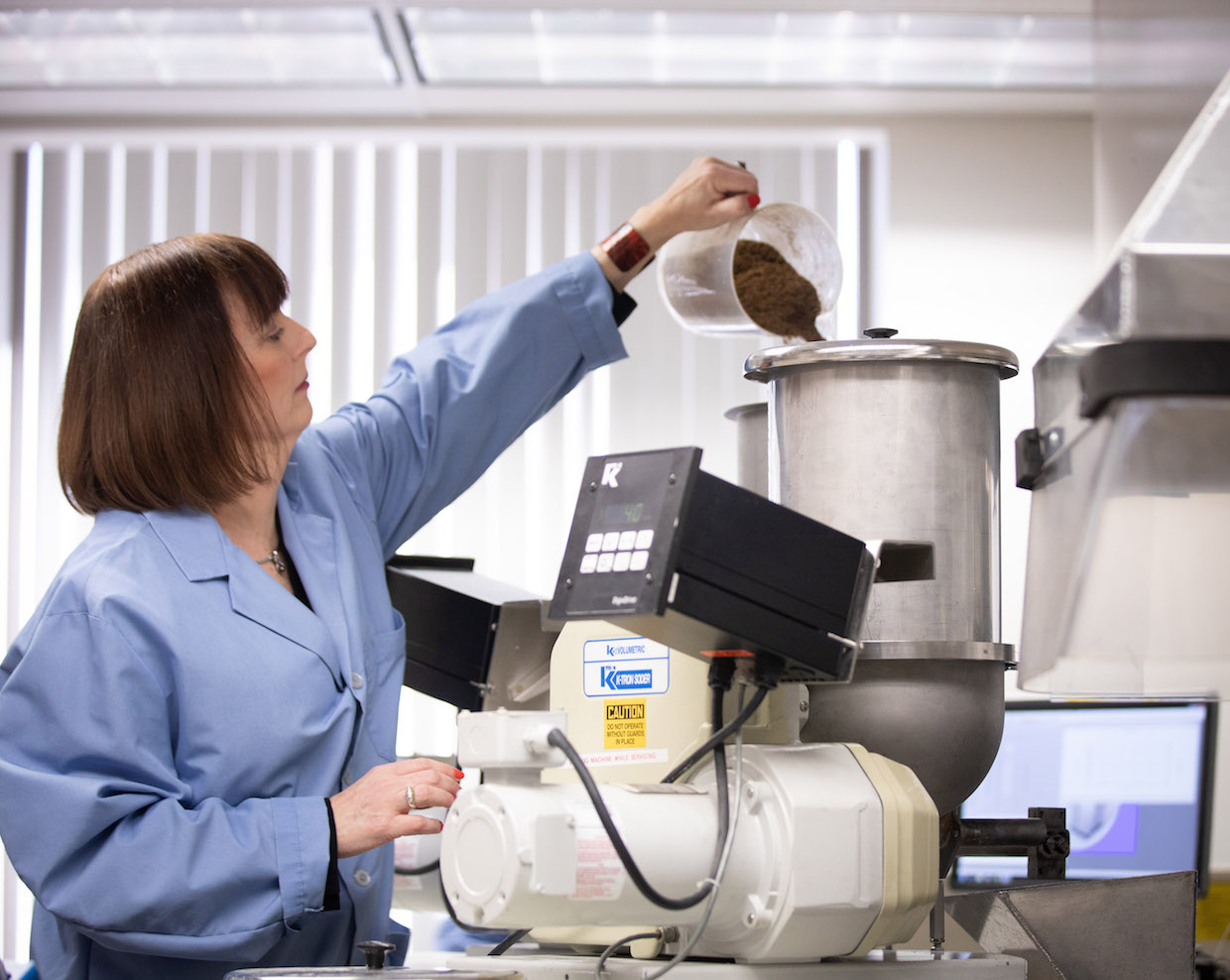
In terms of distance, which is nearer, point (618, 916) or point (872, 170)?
point (618, 916)

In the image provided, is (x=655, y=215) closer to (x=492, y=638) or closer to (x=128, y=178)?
(x=492, y=638)

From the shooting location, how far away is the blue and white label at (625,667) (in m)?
0.97

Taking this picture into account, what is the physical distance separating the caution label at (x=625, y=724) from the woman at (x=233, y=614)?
146mm

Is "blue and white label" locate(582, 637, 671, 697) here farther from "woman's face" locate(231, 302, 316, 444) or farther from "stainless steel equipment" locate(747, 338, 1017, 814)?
"woman's face" locate(231, 302, 316, 444)

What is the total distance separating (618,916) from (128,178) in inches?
109

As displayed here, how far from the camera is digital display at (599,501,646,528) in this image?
81cm

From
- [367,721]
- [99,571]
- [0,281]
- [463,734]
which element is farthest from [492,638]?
[0,281]

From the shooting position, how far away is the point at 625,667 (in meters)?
0.99

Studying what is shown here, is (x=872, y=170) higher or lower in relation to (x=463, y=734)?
higher

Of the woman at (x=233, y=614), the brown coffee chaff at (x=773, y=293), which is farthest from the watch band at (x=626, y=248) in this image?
the brown coffee chaff at (x=773, y=293)

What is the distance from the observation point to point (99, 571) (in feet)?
3.58

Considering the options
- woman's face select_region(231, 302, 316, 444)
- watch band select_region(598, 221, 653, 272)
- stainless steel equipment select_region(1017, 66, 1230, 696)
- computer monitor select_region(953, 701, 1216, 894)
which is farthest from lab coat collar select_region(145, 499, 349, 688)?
computer monitor select_region(953, 701, 1216, 894)

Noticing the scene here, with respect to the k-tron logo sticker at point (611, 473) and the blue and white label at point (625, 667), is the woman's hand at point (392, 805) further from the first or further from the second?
the k-tron logo sticker at point (611, 473)

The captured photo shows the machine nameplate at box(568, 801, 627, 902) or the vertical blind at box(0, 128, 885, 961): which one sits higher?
the vertical blind at box(0, 128, 885, 961)
